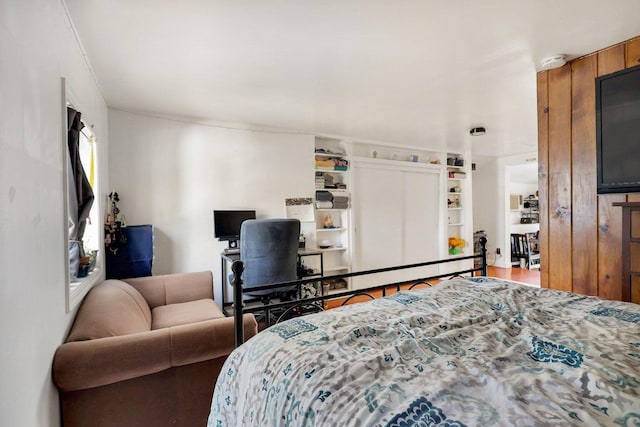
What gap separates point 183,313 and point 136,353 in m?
1.09

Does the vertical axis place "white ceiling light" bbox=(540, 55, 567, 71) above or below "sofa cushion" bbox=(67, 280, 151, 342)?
above

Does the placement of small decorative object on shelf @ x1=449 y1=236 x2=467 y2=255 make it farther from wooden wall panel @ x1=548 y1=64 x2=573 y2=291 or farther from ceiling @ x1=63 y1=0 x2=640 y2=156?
wooden wall panel @ x1=548 y1=64 x2=573 y2=291

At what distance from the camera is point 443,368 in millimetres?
847

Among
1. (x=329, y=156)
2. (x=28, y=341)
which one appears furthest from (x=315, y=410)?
(x=329, y=156)

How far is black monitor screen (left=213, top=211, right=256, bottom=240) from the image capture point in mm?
3424

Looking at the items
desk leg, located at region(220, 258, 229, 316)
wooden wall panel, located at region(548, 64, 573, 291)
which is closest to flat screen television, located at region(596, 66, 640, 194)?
wooden wall panel, located at region(548, 64, 573, 291)

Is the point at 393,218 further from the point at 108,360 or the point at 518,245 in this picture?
the point at 108,360

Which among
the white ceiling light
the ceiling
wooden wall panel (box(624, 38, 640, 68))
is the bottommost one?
wooden wall panel (box(624, 38, 640, 68))

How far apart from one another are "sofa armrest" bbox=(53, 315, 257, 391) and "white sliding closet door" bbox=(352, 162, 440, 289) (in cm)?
316

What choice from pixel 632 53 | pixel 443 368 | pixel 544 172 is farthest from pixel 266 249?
pixel 632 53

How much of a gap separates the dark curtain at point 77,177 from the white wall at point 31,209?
0.25 m

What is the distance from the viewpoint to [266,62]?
6.91 ft

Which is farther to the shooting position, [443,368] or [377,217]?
[377,217]

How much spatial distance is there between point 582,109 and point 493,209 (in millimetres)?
4768
